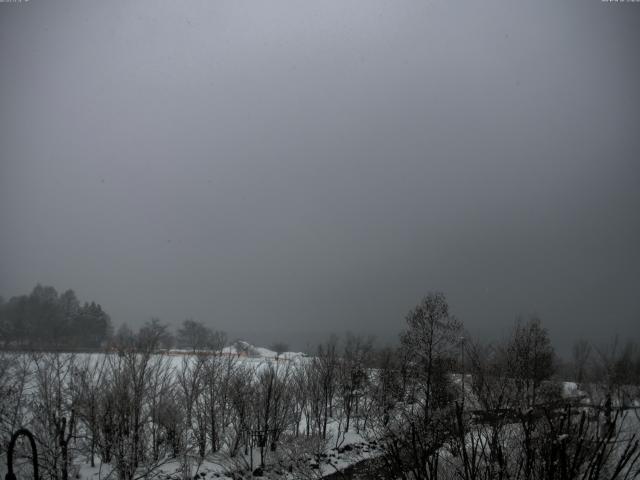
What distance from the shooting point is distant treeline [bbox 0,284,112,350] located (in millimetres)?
66625

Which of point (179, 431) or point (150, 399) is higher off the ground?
point (150, 399)

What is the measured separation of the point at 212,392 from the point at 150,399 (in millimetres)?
4378

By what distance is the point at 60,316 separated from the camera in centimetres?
7269

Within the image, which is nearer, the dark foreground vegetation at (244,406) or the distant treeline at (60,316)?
the dark foreground vegetation at (244,406)

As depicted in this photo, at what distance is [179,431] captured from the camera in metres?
24.8

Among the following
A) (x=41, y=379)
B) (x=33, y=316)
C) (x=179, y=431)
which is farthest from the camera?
(x=33, y=316)

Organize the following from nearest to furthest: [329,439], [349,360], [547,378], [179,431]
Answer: [179,431] < [329,439] < [547,378] < [349,360]

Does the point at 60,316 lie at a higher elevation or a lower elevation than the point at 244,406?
higher

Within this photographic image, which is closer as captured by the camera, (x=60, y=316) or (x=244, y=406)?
(x=244, y=406)

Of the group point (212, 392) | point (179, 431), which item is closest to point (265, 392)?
point (212, 392)

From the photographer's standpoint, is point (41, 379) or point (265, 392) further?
point (265, 392)

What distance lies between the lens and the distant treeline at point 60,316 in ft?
219

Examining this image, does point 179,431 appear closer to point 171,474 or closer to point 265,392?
point 171,474

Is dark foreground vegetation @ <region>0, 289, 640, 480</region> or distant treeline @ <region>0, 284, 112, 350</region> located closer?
dark foreground vegetation @ <region>0, 289, 640, 480</region>
